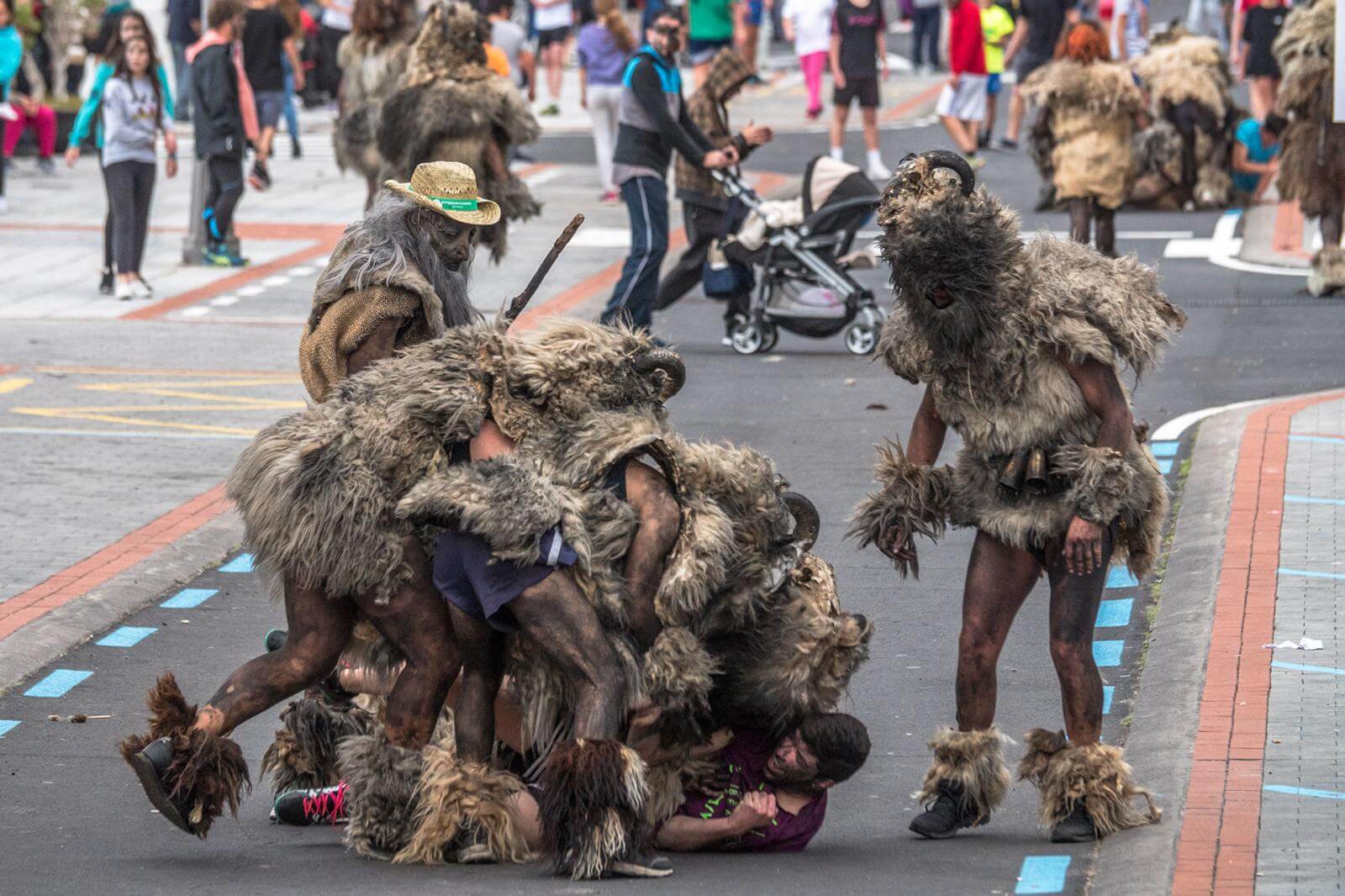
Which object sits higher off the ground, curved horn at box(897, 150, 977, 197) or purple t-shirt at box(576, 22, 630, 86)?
purple t-shirt at box(576, 22, 630, 86)

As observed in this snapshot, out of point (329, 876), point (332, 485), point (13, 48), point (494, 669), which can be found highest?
point (13, 48)

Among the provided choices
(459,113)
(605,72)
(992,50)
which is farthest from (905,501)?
(992,50)

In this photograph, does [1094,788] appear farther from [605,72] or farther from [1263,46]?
[1263,46]

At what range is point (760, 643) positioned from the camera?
5.79 m

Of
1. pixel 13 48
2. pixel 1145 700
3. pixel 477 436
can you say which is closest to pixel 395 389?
pixel 477 436

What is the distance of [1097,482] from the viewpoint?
19.3 feet

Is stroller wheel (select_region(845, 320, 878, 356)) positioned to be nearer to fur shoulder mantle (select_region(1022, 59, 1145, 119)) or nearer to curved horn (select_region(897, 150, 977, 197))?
fur shoulder mantle (select_region(1022, 59, 1145, 119))

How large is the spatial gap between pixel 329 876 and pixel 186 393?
799 cm

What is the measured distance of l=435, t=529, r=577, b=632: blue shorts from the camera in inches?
219

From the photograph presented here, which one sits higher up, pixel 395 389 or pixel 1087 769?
pixel 395 389

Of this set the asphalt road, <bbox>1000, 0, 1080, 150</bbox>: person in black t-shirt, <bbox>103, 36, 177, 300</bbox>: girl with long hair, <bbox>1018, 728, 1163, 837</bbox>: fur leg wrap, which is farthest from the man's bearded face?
<bbox>1000, 0, 1080, 150</bbox>: person in black t-shirt

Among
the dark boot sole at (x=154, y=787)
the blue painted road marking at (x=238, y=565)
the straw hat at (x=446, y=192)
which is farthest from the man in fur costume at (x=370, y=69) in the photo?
the dark boot sole at (x=154, y=787)

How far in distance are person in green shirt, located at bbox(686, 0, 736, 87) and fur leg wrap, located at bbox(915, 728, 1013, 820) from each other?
2009 centimetres

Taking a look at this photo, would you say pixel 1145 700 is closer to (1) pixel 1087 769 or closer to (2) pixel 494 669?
(1) pixel 1087 769
